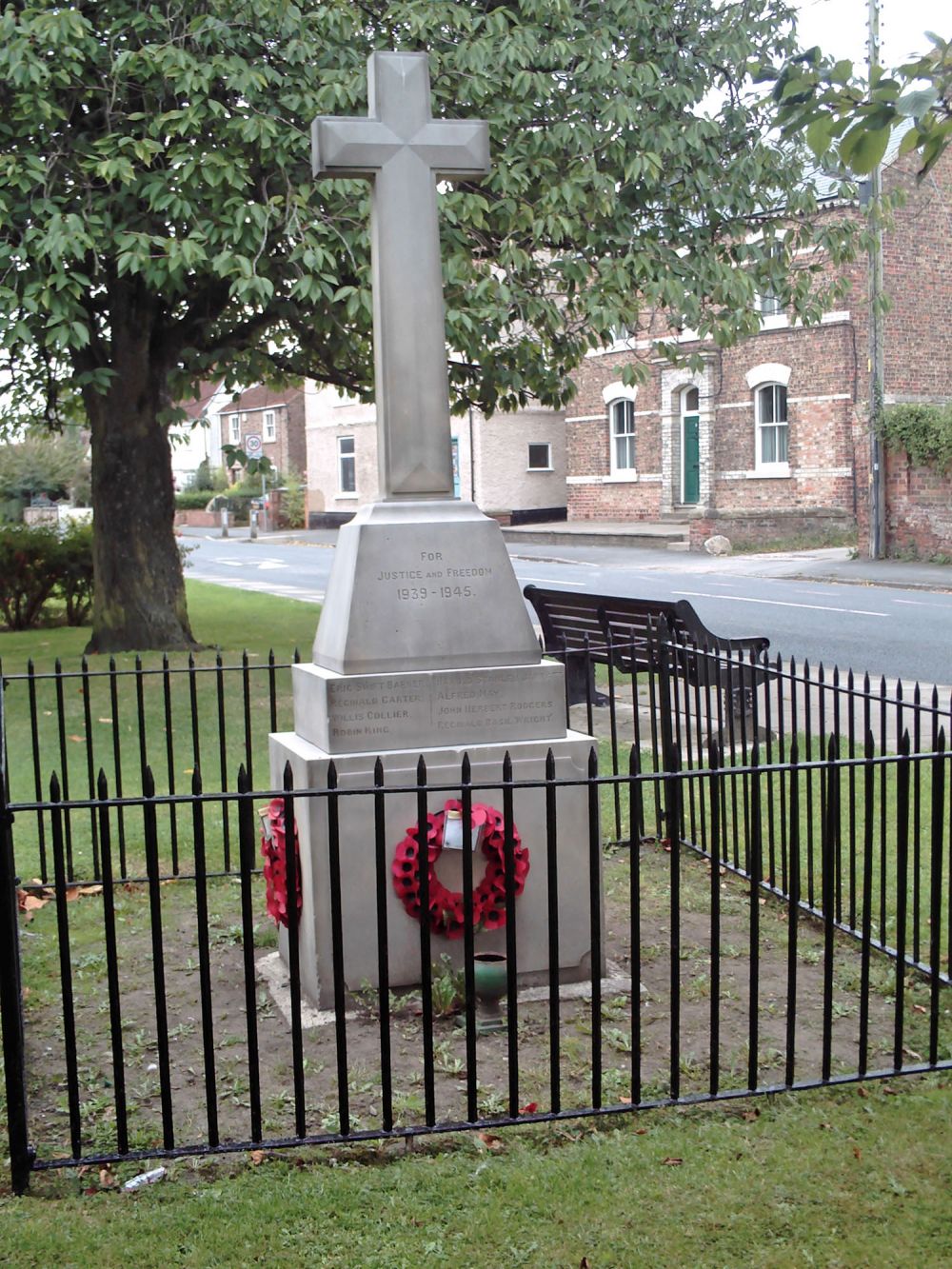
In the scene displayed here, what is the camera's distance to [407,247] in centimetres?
547

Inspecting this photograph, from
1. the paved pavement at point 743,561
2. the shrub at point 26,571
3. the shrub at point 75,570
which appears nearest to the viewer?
the shrub at point 26,571

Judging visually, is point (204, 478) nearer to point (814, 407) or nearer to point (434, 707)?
point (814, 407)

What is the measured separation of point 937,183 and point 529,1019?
28.0 metres

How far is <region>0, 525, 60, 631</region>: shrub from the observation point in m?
18.0

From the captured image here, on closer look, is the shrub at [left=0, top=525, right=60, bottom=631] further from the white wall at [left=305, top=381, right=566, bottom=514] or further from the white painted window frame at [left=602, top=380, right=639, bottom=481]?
the white wall at [left=305, top=381, right=566, bottom=514]

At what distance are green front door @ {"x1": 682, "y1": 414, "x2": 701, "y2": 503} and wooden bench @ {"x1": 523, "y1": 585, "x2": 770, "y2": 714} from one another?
2409cm

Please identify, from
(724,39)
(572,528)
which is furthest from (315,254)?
Result: (572,528)

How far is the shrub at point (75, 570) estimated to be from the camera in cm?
1823

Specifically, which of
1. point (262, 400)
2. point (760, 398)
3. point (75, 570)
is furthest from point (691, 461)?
point (262, 400)

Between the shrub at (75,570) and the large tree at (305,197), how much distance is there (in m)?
3.18

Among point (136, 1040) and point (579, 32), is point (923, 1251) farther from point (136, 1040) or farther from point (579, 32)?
point (579, 32)

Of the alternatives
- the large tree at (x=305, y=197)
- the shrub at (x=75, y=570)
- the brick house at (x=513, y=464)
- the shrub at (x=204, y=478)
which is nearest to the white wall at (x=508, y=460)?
the brick house at (x=513, y=464)

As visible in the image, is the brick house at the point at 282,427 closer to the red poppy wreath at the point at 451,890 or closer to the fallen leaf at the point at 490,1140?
the red poppy wreath at the point at 451,890

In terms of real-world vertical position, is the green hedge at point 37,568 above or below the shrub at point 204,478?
below
